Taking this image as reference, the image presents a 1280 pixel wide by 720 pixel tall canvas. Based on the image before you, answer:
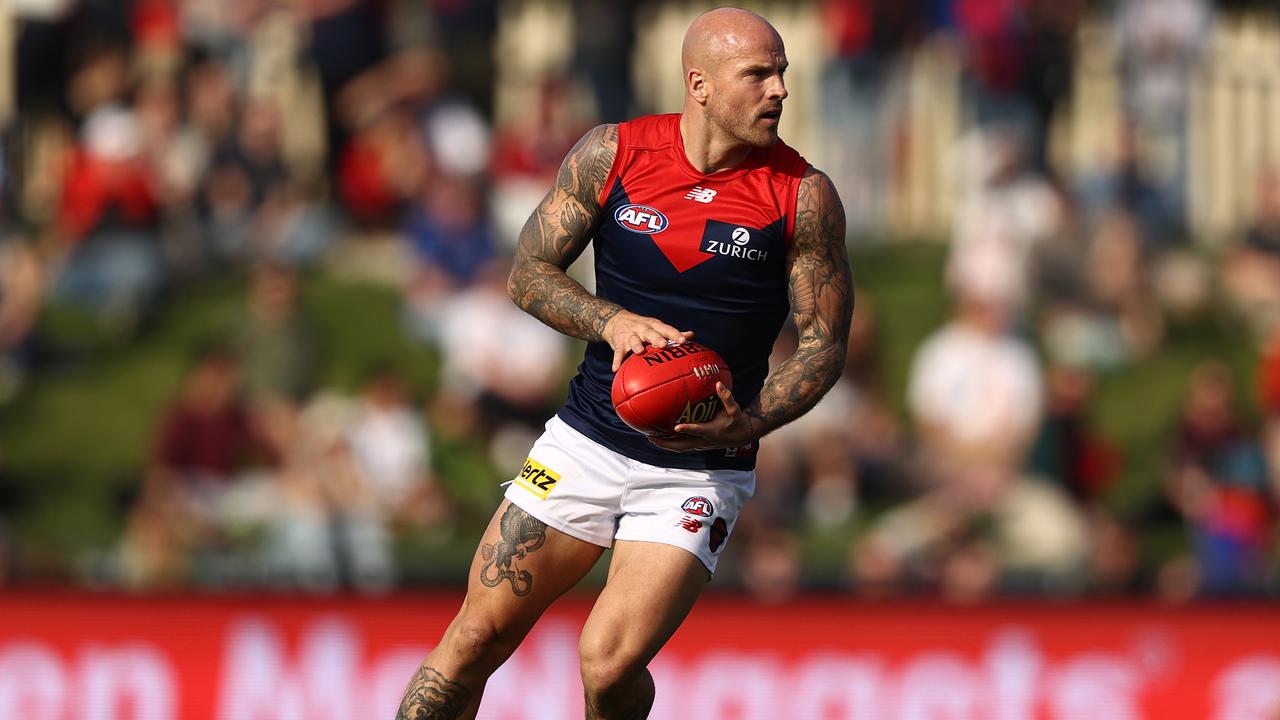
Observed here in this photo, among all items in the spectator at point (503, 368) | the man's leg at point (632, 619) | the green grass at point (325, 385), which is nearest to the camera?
the man's leg at point (632, 619)

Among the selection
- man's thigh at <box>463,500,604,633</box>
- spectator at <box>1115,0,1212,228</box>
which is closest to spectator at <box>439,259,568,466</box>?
spectator at <box>1115,0,1212,228</box>

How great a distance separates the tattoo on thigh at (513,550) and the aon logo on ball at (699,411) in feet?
2.74

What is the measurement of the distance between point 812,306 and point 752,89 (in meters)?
0.80

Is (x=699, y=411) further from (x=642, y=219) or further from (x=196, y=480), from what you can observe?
(x=196, y=480)

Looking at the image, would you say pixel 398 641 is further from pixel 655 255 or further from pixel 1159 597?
pixel 655 255

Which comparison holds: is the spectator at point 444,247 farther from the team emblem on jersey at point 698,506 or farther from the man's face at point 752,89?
the man's face at point 752,89

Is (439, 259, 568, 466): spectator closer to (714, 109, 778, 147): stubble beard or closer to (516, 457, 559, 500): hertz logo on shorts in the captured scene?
(516, 457, 559, 500): hertz logo on shorts

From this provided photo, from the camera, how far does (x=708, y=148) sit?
21.3 feet

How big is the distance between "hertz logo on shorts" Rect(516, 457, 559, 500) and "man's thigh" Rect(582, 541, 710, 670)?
1.36ft

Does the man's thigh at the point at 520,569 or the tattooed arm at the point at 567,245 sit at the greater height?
the tattooed arm at the point at 567,245

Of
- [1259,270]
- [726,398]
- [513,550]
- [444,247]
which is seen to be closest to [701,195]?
[726,398]

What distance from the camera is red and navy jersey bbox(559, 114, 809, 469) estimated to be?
21.1ft

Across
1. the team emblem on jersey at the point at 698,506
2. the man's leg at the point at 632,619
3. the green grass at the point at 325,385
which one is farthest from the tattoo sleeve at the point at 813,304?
the green grass at the point at 325,385

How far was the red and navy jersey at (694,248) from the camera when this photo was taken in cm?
643
